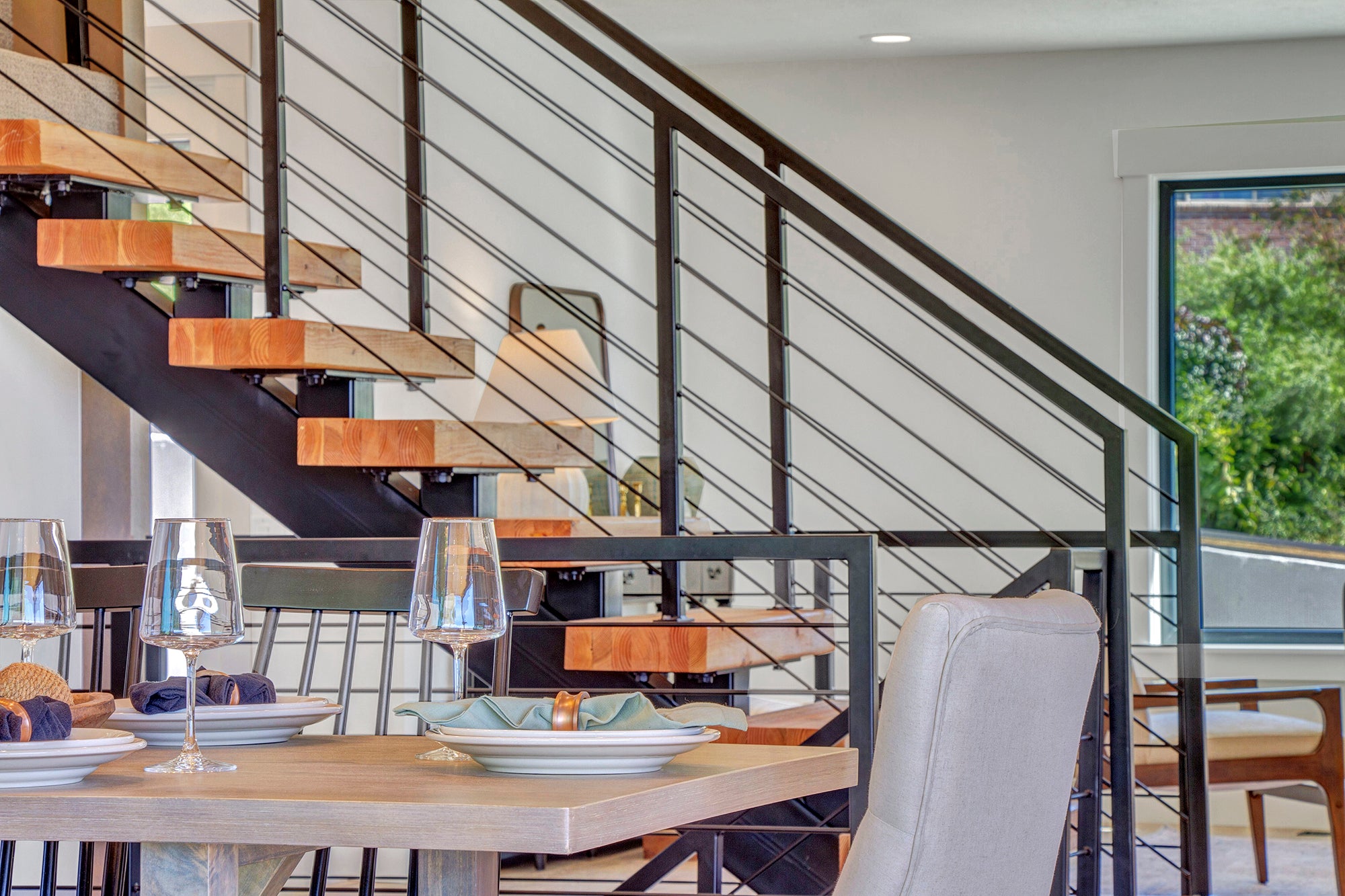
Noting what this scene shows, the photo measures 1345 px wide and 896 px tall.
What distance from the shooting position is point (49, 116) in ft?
10.2

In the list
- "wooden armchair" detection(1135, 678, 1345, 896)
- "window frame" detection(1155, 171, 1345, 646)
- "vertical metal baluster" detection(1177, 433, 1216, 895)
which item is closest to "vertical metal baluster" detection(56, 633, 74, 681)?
"vertical metal baluster" detection(1177, 433, 1216, 895)

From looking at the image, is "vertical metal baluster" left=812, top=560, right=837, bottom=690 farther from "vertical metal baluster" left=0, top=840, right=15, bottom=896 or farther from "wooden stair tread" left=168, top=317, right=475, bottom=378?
"vertical metal baluster" left=0, top=840, right=15, bottom=896

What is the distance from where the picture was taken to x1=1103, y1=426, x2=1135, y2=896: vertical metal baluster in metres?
2.54

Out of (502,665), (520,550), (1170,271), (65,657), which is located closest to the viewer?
(502,665)

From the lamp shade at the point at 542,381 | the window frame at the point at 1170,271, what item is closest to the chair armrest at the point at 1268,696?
the lamp shade at the point at 542,381

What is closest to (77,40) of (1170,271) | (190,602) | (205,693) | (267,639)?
(267,639)

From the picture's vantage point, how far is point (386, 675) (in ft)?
5.67

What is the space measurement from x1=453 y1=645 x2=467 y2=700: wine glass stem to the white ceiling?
3.68m

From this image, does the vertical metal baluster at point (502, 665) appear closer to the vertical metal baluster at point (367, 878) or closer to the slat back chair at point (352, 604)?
the slat back chair at point (352, 604)

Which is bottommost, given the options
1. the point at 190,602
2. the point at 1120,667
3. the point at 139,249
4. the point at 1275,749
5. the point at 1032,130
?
the point at 1275,749

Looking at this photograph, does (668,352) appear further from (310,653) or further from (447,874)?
(447,874)

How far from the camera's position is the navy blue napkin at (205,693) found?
1.37m

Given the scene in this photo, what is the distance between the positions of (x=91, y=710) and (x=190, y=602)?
0.67 ft

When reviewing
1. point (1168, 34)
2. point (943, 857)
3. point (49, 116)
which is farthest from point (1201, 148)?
point (943, 857)
